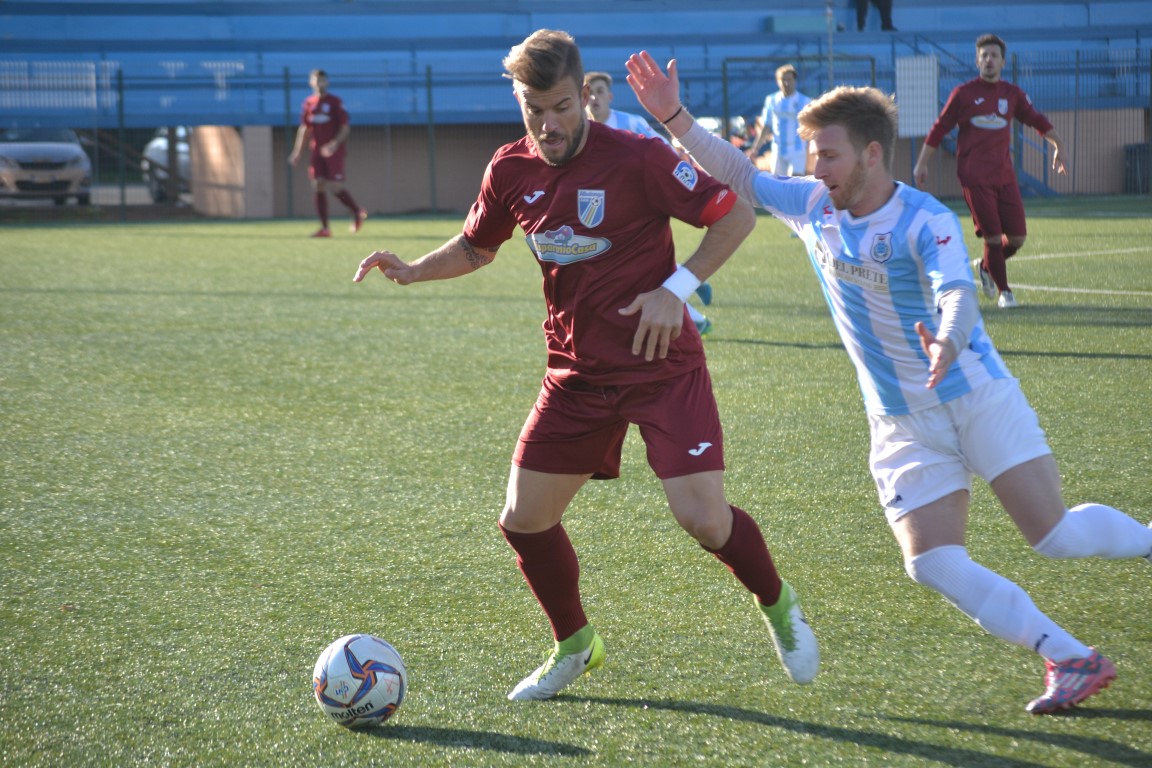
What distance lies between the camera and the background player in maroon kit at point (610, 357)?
338 cm

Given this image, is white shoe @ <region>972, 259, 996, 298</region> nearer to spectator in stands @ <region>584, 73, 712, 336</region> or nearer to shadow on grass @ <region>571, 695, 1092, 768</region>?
spectator in stands @ <region>584, 73, 712, 336</region>

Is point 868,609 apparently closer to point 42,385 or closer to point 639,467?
point 639,467

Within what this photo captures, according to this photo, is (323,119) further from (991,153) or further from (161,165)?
(161,165)

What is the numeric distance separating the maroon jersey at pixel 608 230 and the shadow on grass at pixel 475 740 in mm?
956

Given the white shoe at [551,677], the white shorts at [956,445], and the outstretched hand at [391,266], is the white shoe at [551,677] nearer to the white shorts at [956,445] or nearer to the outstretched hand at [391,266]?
the white shorts at [956,445]

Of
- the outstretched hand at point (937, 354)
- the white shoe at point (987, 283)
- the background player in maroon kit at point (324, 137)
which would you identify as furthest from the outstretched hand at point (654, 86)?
the background player in maroon kit at point (324, 137)

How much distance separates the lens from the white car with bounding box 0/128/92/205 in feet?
81.0

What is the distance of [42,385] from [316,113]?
12337mm

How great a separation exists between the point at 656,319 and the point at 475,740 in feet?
3.77

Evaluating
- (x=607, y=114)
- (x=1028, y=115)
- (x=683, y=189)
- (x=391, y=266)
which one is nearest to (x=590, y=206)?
(x=683, y=189)

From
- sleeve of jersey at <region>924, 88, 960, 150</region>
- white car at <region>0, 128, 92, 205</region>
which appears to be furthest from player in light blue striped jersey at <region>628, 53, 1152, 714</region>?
white car at <region>0, 128, 92, 205</region>

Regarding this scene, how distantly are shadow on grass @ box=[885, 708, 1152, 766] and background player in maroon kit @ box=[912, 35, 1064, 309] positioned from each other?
24.6 feet

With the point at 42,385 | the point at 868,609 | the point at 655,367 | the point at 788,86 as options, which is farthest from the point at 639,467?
the point at 788,86

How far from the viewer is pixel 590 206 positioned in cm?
343
